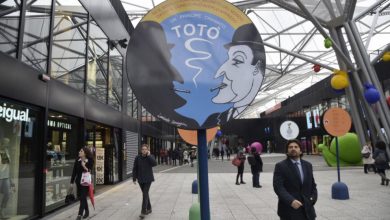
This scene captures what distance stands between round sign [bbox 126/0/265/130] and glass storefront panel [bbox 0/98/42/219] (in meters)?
5.74

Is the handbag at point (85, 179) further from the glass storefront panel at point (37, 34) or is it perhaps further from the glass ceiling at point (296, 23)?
the glass ceiling at point (296, 23)

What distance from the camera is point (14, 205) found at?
25.8 ft

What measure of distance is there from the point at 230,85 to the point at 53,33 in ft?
27.8

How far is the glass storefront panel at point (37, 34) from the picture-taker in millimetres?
8453

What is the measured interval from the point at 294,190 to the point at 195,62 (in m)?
2.34

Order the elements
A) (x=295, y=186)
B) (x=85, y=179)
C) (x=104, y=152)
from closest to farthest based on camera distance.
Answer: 1. (x=295, y=186)
2. (x=85, y=179)
3. (x=104, y=152)

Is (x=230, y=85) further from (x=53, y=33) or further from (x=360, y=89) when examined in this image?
(x=360, y=89)

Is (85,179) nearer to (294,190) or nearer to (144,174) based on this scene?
(144,174)

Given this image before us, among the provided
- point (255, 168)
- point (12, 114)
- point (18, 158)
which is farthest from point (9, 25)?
point (255, 168)

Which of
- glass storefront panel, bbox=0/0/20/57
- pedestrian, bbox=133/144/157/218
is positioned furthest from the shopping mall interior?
pedestrian, bbox=133/144/157/218

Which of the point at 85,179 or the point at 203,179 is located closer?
the point at 203,179

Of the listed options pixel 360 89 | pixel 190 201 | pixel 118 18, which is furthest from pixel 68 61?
pixel 360 89

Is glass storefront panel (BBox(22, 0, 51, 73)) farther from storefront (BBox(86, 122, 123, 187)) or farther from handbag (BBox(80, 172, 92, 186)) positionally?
storefront (BBox(86, 122, 123, 187))

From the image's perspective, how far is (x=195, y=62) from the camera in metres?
2.81
